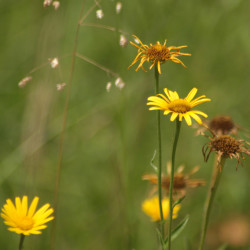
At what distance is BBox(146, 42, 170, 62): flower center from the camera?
5.36ft

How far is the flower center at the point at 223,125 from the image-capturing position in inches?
94.9

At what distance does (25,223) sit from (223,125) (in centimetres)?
133

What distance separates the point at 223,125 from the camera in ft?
7.96

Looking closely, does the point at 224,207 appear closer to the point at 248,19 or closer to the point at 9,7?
the point at 248,19

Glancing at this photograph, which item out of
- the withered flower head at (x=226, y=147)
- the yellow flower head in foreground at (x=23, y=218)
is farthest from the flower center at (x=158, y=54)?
the yellow flower head in foreground at (x=23, y=218)

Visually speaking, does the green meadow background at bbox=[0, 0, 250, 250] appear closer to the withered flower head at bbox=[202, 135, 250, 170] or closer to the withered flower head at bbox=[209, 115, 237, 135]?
the withered flower head at bbox=[209, 115, 237, 135]

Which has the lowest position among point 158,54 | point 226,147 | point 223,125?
point 226,147

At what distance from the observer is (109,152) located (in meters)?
3.50

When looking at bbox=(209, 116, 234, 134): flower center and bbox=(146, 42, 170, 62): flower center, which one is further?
bbox=(209, 116, 234, 134): flower center

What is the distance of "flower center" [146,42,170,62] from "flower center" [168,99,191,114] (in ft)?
0.66

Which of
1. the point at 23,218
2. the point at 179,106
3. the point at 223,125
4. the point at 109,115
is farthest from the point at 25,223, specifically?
the point at 109,115

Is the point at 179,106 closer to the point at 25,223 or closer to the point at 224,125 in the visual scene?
the point at 25,223

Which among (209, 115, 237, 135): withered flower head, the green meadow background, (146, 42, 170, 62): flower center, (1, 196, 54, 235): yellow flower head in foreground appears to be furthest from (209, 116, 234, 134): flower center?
(1, 196, 54, 235): yellow flower head in foreground

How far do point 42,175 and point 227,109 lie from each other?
1692 mm
